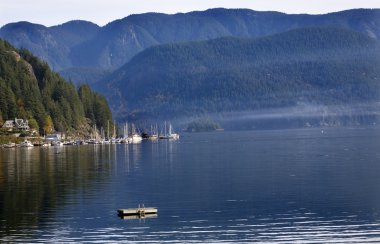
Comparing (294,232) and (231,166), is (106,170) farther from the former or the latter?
(294,232)

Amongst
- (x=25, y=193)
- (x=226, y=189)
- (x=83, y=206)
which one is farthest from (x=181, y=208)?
(x=25, y=193)

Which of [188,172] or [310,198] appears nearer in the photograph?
[310,198]

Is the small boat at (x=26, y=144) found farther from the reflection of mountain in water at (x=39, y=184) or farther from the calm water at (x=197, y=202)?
the calm water at (x=197, y=202)

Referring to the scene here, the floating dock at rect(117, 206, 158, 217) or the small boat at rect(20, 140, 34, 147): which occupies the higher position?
the small boat at rect(20, 140, 34, 147)

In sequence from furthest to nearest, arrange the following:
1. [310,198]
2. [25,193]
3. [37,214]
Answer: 1. [25,193]
2. [310,198]
3. [37,214]

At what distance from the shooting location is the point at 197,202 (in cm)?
7119

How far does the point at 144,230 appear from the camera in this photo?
2272 inches

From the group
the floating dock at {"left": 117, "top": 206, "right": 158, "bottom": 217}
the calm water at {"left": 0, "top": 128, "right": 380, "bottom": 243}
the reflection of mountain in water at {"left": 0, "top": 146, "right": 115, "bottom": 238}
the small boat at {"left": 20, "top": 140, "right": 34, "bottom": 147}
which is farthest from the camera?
the small boat at {"left": 20, "top": 140, "right": 34, "bottom": 147}

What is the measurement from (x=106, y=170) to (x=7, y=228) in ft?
161

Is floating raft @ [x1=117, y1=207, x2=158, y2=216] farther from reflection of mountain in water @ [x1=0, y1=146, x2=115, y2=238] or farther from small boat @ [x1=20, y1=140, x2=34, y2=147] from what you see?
small boat @ [x1=20, y1=140, x2=34, y2=147]

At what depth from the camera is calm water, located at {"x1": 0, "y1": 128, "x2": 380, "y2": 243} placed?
5609cm

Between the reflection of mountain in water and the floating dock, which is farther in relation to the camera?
the reflection of mountain in water

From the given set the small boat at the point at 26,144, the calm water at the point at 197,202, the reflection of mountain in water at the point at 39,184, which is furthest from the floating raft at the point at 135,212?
the small boat at the point at 26,144

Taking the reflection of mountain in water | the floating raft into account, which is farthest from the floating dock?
the reflection of mountain in water
